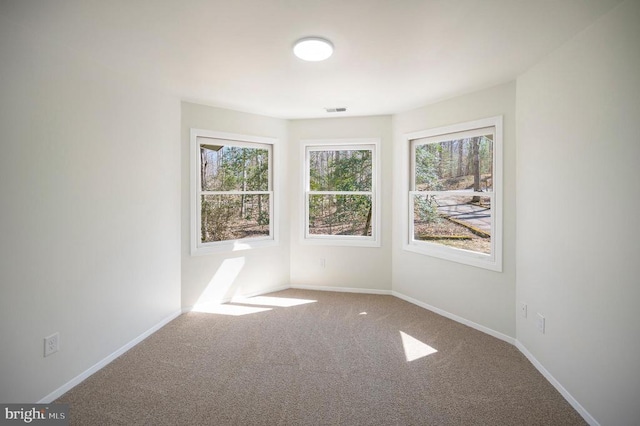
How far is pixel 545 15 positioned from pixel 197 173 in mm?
3394

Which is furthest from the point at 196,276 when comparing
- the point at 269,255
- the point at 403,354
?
the point at 403,354

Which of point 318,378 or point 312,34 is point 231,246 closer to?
point 318,378

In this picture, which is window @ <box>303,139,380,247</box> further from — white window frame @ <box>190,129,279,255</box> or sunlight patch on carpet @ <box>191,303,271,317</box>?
sunlight patch on carpet @ <box>191,303,271,317</box>

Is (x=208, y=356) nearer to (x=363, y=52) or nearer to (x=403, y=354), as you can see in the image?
(x=403, y=354)

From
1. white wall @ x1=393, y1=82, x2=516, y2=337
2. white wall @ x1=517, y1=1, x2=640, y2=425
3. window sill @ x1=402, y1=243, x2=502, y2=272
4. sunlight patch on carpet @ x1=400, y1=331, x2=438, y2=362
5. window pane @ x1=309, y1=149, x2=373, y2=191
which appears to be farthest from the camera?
window pane @ x1=309, y1=149, x2=373, y2=191

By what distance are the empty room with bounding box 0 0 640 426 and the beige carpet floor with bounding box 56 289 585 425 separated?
0.06 feet

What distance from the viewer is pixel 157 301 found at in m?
3.34

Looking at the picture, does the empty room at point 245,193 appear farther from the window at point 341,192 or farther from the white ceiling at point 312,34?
the window at point 341,192

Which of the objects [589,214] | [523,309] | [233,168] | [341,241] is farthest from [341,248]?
[589,214]

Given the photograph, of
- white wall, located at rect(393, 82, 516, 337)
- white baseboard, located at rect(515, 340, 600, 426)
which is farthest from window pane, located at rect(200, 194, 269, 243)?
white baseboard, located at rect(515, 340, 600, 426)

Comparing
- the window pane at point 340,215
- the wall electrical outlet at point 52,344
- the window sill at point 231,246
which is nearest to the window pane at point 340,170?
the window pane at point 340,215

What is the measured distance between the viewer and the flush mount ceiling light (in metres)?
2.19

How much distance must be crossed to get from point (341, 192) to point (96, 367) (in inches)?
125

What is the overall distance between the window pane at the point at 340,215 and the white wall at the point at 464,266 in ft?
1.40
